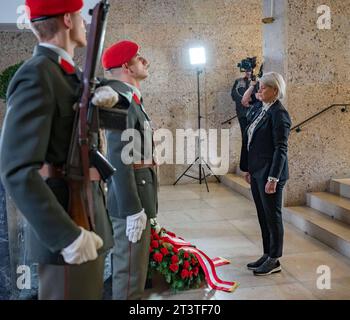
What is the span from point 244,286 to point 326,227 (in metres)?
1.34

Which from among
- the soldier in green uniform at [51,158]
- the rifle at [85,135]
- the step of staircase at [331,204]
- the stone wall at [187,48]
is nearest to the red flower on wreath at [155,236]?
the soldier in green uniform at [51,158]

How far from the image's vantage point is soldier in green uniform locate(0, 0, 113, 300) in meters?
1.12

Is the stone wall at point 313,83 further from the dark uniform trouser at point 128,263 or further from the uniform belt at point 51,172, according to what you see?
the uniform belt at point 51,172

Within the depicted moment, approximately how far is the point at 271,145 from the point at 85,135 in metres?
2.12

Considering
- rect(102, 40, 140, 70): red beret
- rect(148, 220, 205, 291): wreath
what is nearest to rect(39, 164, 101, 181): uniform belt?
rect(102, 40, 140, 70): red beret

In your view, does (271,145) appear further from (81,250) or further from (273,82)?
(81,250)

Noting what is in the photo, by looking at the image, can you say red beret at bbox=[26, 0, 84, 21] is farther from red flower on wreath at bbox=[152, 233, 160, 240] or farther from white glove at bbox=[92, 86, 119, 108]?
red flower on wreath at bbox=[152, 233, 160, 240]

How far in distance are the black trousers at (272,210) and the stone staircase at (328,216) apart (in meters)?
0.76

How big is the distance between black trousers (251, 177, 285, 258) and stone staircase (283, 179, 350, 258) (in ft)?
2.50

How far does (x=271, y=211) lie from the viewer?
10.5ft

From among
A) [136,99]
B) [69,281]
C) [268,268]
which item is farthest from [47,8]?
[268,268]

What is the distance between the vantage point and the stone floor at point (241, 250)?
116 inches

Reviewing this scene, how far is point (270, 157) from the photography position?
3.14 meters
